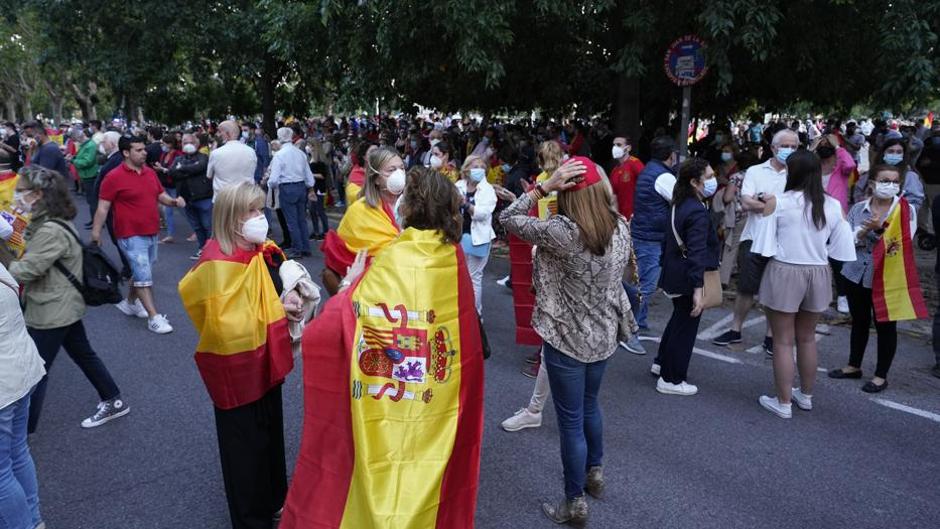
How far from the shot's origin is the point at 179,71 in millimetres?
20000

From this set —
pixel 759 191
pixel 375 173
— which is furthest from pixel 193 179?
pixel 759 191

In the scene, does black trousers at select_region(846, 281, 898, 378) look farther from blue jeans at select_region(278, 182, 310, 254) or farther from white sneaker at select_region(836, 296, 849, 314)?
blue jeans at select_region(278, 182, 310, 254)

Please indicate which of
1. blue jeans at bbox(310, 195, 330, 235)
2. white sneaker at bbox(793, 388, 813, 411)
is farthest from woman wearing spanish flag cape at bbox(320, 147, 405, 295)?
blue jeans at bbox(310, 195, 330, 235)

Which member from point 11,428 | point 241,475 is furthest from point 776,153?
point 11,428

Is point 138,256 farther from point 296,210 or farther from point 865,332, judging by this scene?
point 865,332

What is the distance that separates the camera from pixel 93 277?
426 centimetres

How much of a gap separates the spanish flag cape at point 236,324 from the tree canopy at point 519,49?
601cm

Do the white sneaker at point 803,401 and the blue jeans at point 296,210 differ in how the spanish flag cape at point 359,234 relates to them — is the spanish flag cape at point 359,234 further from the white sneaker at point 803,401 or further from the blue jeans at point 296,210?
the blue jeans at point 296,210

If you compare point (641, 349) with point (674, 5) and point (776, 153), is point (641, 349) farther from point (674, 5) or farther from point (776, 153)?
point (674, 5)

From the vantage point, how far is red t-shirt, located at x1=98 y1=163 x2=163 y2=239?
21.1 ft

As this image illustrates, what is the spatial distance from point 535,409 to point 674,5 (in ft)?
23.3

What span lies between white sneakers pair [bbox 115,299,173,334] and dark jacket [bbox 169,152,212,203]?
2467mm

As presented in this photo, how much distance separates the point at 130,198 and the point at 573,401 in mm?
5029

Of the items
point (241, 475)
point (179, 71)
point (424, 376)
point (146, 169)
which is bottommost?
point (241, 475)
